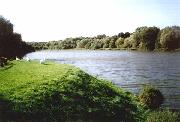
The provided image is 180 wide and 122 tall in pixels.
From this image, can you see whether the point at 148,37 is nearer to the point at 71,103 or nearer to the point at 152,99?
the point at 152,99

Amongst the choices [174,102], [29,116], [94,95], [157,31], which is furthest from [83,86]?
[157,31]

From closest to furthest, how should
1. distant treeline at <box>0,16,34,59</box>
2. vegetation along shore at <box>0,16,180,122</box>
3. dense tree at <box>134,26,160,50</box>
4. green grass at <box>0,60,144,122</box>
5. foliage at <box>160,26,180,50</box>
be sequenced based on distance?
vegetation along shore at <box>0,16,180,122</box> < green grass at <box>0,60,144,122</box> < distant treeline at <box>0,16,34,59</box> < foliage at <box>160,26,180,50</box> < dense tree at <box>134,26,160,50</box>

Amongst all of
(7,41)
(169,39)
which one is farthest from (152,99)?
(169,39)

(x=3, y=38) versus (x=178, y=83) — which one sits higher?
(x=3, y=38)

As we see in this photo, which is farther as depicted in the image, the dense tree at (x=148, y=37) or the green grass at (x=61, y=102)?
the dense tree at (x=148, y=37)

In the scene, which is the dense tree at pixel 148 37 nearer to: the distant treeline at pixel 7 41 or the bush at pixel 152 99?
the distant treeline at pixel 7 41

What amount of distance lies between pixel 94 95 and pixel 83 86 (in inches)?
121

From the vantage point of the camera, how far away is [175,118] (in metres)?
22.7

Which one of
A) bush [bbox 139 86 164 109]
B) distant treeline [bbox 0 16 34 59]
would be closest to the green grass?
bush [bbox 139 86 164 109]

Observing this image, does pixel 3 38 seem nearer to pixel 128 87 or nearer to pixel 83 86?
pixel 128 87

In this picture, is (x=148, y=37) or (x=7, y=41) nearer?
(x=7, y=41)

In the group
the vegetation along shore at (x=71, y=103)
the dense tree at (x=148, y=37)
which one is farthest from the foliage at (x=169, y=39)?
the vegetation along shore at (x=71, y=103)

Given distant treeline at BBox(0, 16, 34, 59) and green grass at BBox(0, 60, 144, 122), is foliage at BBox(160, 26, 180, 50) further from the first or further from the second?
green grass at BBox(0, 60, 144, 122)

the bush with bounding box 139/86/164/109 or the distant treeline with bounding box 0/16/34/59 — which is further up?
the distant treeline with bounding box 0/16/34/59
